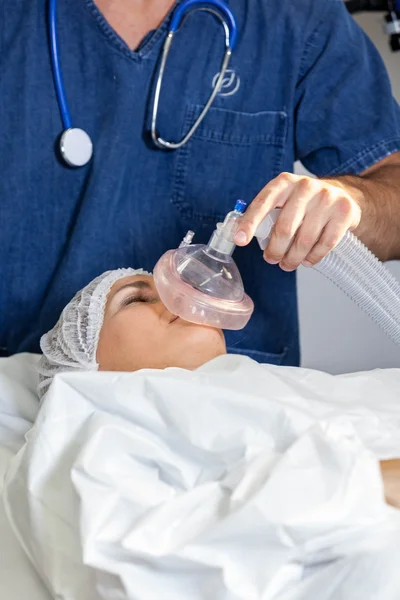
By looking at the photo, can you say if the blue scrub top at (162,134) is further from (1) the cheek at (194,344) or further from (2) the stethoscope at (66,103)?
(1) the cheek at (194,344)

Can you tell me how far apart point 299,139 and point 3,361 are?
78cm

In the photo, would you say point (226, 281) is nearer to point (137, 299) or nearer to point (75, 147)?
point (137, 299)

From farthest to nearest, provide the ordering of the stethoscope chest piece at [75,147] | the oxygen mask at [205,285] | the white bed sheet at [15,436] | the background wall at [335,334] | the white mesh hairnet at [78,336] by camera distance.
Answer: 1. the background wall at [335,334]
2. the stethoscope chest piece at [75,147]
3. the white mesh hairnet at [78,336]
4. the oxygen mask at [205,285]
5. the white bed sheet at [15,436]

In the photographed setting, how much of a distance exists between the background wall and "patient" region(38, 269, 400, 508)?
3.34 feet

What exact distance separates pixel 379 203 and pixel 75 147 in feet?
1.99

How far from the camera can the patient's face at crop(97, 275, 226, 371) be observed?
1.21 m

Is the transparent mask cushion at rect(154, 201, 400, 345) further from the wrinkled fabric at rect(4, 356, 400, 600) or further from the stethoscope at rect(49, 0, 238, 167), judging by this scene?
the stethoscope at rect(49, 0, 238, 167)

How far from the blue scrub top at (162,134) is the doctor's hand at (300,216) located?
17.9 inches

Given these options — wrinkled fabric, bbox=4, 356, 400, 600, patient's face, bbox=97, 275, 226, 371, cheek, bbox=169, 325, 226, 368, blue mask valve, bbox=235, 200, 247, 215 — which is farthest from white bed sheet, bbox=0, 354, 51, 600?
blue mask valve, bbox=235, 200, 247, 215

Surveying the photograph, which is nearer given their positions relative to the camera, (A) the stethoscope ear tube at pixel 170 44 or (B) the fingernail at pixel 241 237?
(B) the fingernail at pixel 241 237

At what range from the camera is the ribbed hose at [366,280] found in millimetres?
1159

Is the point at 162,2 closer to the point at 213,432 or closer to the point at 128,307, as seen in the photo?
the point at 128,307

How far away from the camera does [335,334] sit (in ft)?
7.52

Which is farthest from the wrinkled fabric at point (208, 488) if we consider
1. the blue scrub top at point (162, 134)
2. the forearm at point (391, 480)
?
the blue scrub top at point (162, 134)
